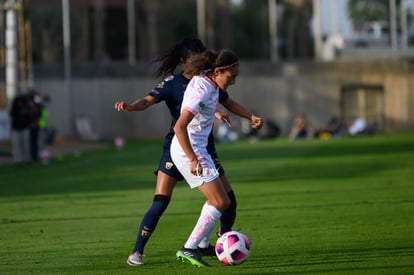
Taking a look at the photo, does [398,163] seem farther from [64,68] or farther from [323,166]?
[64,68]

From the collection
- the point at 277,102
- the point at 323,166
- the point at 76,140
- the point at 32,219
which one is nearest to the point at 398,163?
the point at 323,166

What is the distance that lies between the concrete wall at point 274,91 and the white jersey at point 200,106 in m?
47.0

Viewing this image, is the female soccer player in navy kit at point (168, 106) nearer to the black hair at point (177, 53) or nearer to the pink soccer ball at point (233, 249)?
the black hair at point (177, 53)

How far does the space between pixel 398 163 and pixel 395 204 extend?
10896 millimetres

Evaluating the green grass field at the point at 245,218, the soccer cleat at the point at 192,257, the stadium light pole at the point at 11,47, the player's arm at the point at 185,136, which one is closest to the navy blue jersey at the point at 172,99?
the player's arm at the point at 185,136

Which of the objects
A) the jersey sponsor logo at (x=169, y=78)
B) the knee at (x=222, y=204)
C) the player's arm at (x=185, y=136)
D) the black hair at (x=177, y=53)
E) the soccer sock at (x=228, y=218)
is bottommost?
the soccer sock at (x=228, y=218)

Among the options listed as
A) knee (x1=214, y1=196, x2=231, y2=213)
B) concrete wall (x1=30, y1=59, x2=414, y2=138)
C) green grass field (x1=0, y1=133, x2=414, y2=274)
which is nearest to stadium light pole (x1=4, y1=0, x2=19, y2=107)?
green grass field (x1=0, y1=133, x2=414, y2=274)

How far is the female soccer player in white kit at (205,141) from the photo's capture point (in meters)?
9.46

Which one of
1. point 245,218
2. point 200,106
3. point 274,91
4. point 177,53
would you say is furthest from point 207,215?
point 274,91

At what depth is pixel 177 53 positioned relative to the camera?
1014 centimetres

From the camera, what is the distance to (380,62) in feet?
189

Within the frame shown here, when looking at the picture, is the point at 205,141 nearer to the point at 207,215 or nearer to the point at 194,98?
the point at 194,98

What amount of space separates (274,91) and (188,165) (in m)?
48.0

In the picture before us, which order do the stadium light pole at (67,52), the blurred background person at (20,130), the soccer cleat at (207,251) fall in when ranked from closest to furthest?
the soccer cleat at (207,251), the blurred background person at (20,130), the stadium light pole at (67,52)
